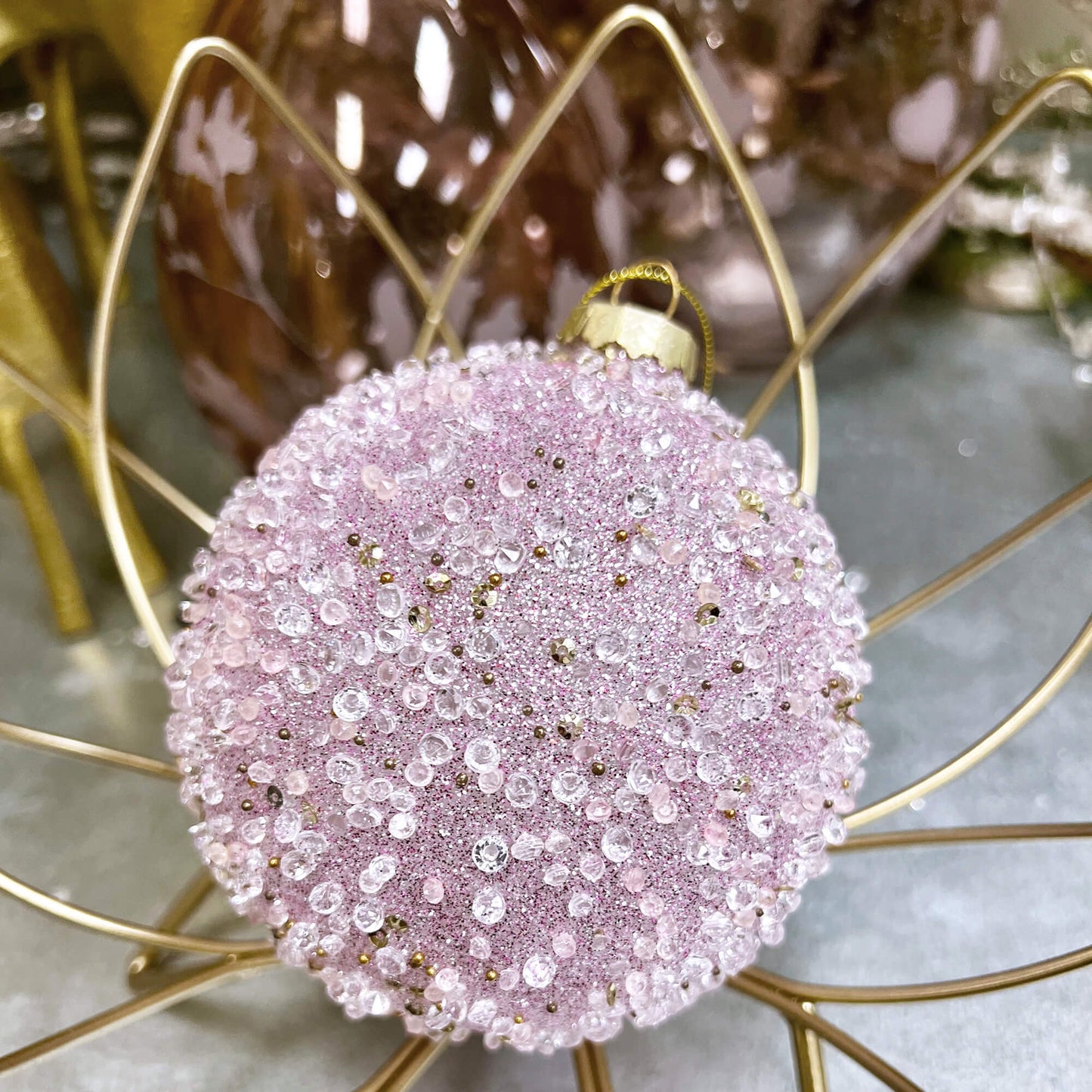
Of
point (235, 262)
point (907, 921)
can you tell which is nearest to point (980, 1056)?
point (907, 921)

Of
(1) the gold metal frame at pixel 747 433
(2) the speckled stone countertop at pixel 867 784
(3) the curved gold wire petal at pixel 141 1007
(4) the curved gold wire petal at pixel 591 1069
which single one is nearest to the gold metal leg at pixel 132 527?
(2) the speckled stone countertop at pixel 867 784

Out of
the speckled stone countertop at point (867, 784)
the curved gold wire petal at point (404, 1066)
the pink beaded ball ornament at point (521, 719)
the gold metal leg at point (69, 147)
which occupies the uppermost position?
the gold metal leg at point (69, 147)

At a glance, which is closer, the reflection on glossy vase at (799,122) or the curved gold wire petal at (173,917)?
the curved gold wire petal at (173,917)

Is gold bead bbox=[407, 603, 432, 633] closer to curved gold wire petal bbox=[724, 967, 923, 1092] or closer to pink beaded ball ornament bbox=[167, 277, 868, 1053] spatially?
pink beaded ball ornament bbox=[167, 277, 868, 1053]

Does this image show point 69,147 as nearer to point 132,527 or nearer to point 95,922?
point 132,527

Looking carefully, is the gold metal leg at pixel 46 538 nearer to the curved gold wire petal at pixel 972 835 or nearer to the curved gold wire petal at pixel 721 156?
the curved gold wire petal at pixel 721 156
